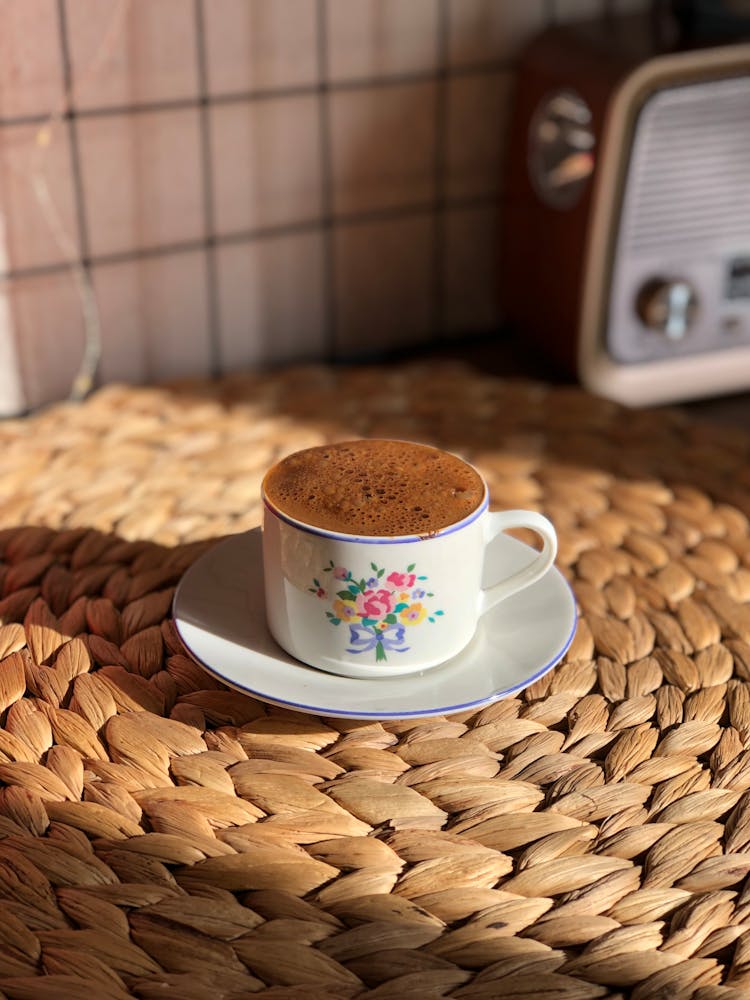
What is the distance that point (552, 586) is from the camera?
0.63m

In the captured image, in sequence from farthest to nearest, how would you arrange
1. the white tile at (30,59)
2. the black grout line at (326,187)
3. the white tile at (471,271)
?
the white tile at (471,271)
the black grout line at (326,187)
the white tile at (30,59)

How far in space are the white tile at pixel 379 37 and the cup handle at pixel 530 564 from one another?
54cm

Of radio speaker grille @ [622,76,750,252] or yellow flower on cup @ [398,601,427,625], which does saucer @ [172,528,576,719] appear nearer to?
yellow flower on cup @ [398,601,427,625]

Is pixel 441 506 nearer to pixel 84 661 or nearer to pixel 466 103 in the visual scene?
pixel 84 661

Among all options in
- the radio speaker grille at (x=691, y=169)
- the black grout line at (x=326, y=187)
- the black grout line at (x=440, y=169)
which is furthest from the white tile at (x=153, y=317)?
the radio speaker grille at (x=691, y=169)

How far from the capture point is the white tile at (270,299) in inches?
41.1

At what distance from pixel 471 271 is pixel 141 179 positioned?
0.32m

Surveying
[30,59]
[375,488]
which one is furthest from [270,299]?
[375,488]

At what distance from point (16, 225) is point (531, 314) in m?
0.43

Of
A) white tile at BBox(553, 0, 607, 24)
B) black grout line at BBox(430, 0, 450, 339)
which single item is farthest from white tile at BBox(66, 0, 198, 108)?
white tile at BBox(553, 0, 607, 24)

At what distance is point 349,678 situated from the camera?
1.88 ft

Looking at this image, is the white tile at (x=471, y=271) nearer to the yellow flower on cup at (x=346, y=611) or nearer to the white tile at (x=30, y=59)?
the white tile at (x=30, y=59)

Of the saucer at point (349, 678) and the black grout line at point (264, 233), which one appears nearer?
the saucer at point (349, 678)

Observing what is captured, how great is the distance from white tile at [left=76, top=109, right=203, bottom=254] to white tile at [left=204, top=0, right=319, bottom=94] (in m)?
0.04
